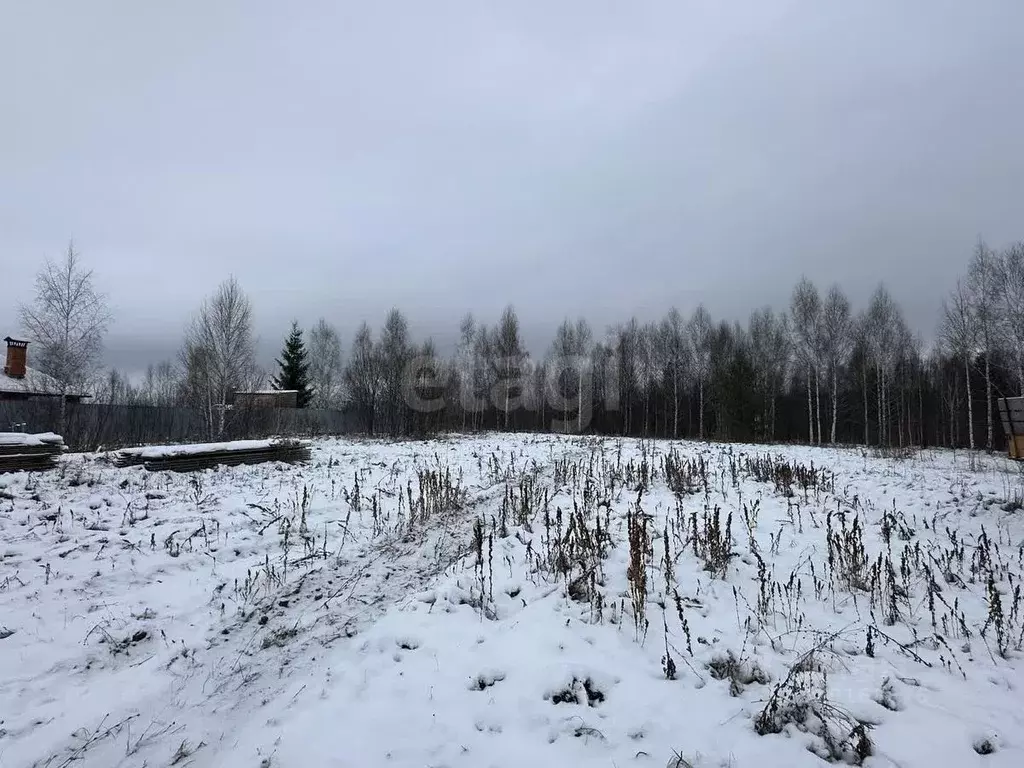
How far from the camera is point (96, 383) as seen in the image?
846 inches

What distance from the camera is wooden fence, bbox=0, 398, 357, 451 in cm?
1759

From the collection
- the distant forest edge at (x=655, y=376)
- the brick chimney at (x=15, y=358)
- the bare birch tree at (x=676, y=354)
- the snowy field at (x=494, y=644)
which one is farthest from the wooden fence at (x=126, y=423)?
the bare birch tree at (x=676, y=354)

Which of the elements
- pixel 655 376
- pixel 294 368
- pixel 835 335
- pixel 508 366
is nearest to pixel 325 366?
pixel 294 368

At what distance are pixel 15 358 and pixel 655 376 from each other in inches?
1792

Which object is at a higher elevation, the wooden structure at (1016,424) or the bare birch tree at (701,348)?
the bare birch tree at (701,348)

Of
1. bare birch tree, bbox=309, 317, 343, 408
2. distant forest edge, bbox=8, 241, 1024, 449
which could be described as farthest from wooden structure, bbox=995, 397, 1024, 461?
bare birch tree, bbox=309, 317, 343, 408

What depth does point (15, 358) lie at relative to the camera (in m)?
28.4

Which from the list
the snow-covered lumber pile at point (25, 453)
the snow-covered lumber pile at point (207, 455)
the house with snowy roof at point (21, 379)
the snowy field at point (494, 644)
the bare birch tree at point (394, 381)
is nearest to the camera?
the snowy field at point (494, 644)

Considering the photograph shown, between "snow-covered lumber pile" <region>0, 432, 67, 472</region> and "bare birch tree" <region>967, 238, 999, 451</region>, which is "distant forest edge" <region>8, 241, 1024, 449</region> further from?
"snow-covered lumber pile" <region>0, 432, 67, 472</region>

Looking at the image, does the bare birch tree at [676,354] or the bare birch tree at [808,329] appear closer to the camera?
the bare birch tree at [808,329]

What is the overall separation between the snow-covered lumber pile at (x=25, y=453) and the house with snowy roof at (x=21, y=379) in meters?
12.6

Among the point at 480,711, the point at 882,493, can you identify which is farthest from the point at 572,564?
the point at 882,493

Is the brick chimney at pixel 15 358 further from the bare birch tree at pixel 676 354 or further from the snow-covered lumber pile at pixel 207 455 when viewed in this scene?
the bare birch tree at pixel 676 354

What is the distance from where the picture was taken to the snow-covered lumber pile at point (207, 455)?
10.4 m
